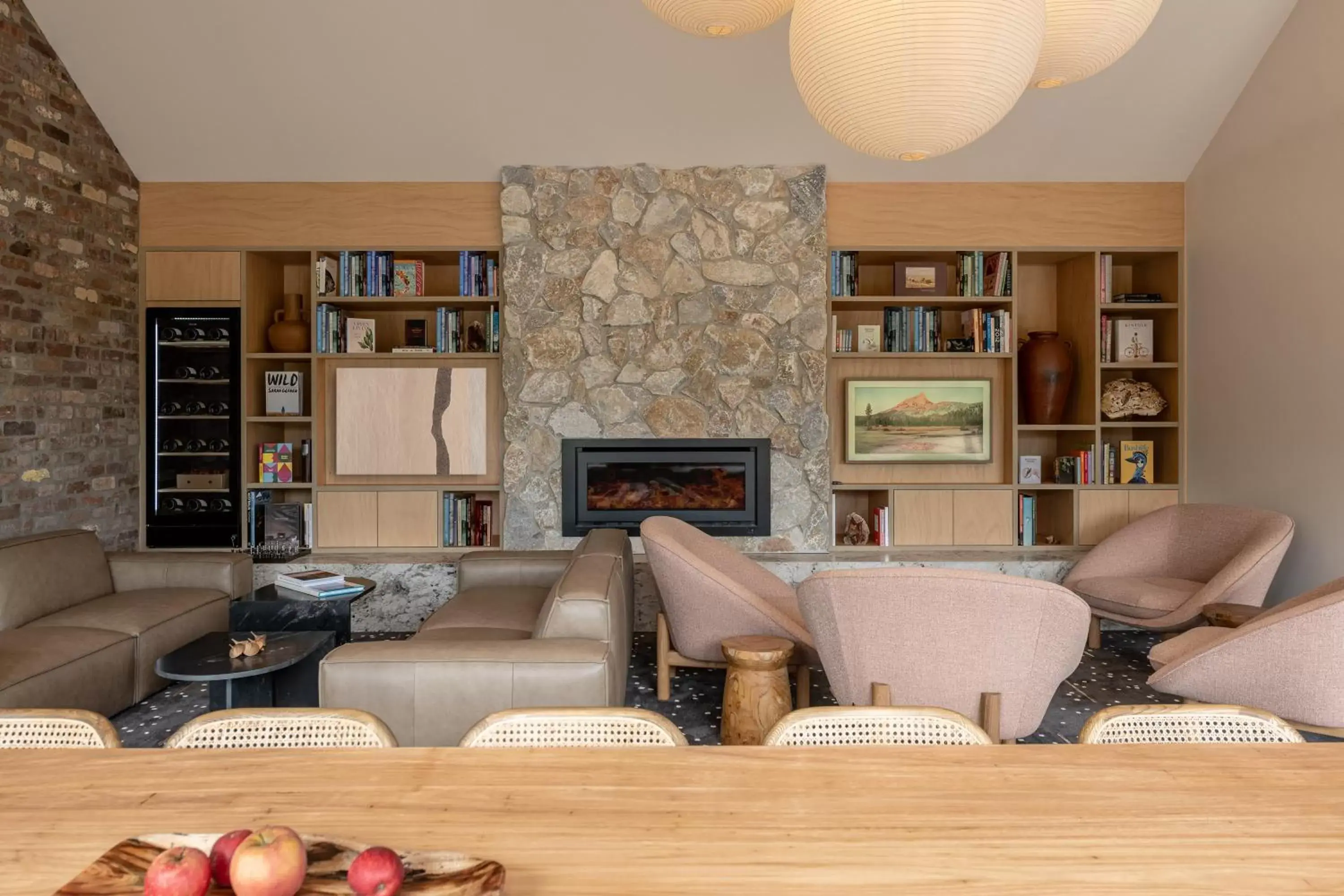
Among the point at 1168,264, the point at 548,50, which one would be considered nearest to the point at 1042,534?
the point at 1168,264

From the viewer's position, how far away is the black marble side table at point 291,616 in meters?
3.62

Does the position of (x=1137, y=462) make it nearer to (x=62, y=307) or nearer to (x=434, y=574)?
(x=434, y=574)

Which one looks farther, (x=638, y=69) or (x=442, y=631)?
(x=638, y=69)

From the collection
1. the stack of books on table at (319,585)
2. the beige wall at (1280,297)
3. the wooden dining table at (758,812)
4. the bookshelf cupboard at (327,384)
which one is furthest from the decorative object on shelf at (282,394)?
the beige wall at (1280,297)

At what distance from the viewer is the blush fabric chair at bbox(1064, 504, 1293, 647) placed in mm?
3840

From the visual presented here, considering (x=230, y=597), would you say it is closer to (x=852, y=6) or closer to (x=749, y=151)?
(x=749, y=151)

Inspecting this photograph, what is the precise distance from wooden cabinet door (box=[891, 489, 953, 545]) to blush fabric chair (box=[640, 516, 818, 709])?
1.80m

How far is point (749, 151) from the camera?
16.4 ft

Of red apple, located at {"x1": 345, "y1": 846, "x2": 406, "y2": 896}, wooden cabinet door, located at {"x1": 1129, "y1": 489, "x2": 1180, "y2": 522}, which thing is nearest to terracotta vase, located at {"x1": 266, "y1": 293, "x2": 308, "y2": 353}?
red apple, located at {"x1": 345, "y1": 846, "x2": 406, "y2": 896}

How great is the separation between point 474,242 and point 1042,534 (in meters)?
3.97

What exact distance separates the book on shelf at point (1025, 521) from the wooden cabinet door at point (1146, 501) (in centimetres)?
56

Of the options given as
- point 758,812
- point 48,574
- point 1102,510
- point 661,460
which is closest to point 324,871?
point 758,812

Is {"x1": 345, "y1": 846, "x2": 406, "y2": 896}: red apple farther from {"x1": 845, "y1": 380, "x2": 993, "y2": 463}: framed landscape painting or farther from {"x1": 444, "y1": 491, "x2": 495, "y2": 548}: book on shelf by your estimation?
{"x1": 845, "y1": 380, "x2": 993, "y2": 463}: framed landscape painting

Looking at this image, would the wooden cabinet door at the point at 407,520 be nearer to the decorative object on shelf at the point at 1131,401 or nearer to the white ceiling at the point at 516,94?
the white ceiling at the point at 516,94
